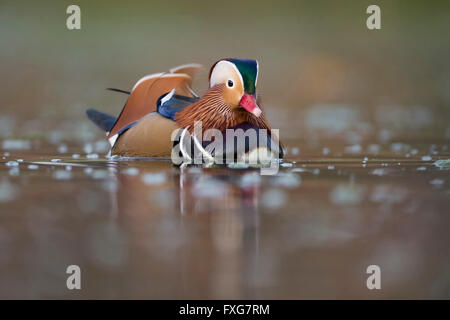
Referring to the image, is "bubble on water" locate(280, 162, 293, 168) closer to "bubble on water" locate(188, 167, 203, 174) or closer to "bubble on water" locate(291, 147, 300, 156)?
"bubble on water" locate(188, 167, 203, 174)

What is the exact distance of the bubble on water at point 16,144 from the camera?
645cm

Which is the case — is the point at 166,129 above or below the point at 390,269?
above

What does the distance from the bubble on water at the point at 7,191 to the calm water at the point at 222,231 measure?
2cm

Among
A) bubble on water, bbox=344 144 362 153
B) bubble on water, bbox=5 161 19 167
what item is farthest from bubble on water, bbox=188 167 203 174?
bubble on water, bbox=344 144 362 153

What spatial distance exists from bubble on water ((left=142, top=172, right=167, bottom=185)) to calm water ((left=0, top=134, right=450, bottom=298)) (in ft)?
0.04

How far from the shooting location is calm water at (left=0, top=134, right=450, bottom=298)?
7.77ft

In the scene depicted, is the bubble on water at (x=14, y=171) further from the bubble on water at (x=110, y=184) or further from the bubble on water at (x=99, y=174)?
the bubble on water at (x=110, y=184)

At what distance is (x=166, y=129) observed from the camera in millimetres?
5492

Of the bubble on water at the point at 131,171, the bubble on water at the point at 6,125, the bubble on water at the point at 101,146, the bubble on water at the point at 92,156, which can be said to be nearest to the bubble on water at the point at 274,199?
the bubble on water at the point at 131,171

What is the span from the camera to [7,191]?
155 inches

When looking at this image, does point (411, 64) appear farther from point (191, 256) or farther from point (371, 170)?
point (191, 256)

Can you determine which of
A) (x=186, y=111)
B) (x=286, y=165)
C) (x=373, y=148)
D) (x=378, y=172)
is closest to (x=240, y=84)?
(x=186, y=111)

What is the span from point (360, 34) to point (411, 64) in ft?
5.79
